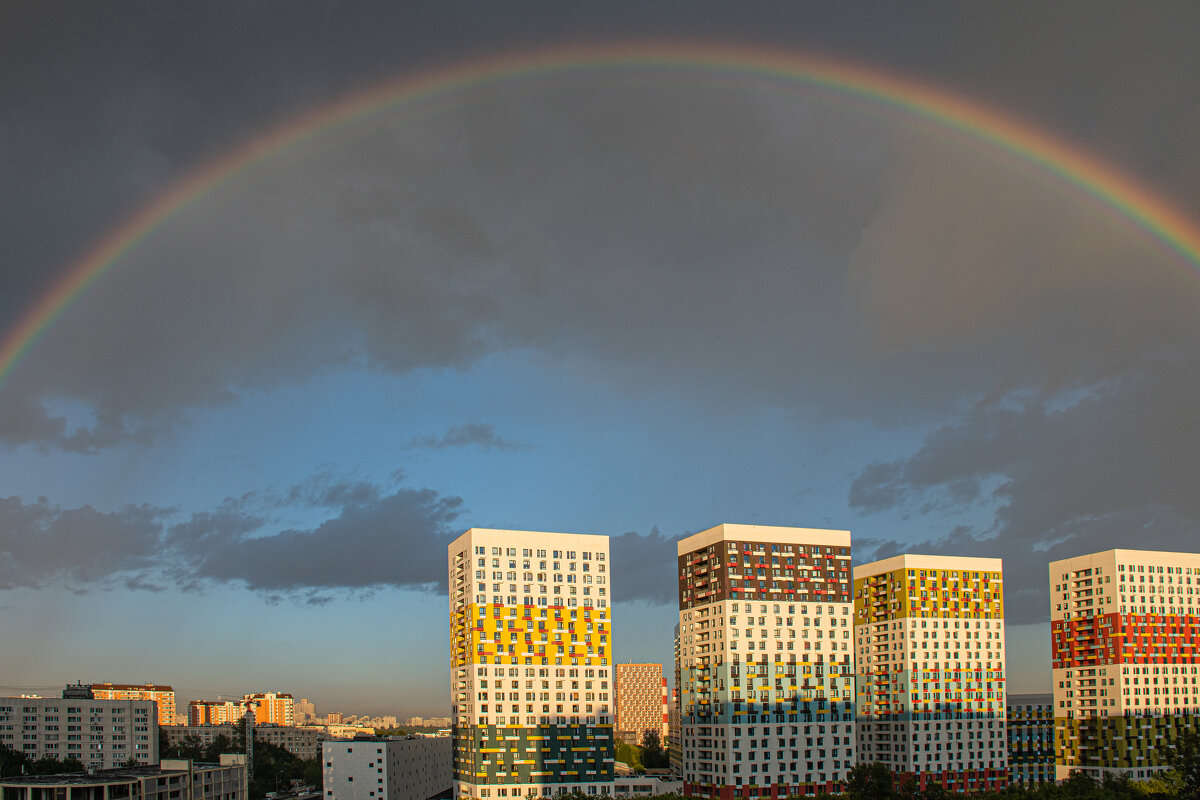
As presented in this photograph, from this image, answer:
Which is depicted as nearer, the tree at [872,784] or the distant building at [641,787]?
the tree at [872,784]

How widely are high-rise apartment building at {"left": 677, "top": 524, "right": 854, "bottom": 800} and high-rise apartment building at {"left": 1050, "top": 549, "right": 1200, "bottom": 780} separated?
50.4 m

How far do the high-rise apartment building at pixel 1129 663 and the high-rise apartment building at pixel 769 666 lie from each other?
50.4 metres

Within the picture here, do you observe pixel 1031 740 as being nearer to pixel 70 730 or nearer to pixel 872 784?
pixel 872 784

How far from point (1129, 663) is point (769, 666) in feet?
204

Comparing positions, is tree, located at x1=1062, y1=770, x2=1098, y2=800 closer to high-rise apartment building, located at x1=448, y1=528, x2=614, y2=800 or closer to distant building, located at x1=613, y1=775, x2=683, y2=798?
distant building, located at x1=613, y1=775, x2=683, y2=798

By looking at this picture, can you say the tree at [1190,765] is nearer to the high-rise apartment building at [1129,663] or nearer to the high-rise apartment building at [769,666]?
the high-rise apartment building at [769,666]

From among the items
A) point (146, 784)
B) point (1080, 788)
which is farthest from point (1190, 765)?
point (146, 784)

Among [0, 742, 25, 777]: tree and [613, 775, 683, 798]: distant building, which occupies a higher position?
[613, 775, 683, 798]: distant building

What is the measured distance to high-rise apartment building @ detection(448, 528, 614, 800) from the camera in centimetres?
10844

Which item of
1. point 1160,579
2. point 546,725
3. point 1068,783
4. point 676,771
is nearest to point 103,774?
point 546,725

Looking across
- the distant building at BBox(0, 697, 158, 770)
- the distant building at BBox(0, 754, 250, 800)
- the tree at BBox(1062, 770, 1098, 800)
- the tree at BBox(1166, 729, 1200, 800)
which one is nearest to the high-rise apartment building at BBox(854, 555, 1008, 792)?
the tree at BBox(1062, 770, 1098, 800)

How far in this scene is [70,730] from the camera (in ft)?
595

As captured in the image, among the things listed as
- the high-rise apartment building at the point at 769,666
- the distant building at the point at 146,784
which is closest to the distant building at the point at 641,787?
the high-rise apartment building at the point at 769,666

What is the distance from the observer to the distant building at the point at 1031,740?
152875mm
